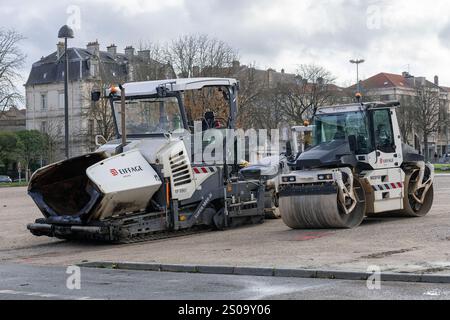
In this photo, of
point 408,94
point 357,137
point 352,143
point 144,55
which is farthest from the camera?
point 408,94

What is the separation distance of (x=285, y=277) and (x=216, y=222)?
7.65 meters

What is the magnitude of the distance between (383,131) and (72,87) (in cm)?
7023

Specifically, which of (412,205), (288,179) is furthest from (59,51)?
(288,179)

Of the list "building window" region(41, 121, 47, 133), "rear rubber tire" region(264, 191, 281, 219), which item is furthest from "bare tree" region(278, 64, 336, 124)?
"rear rubber tire" region(264, 191, 281, 219)

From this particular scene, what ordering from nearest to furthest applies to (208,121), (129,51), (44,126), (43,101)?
(208,121), (129,51), (44,126), (43,101)

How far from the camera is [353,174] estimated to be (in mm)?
18969

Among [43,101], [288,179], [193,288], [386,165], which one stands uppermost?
[43,101]

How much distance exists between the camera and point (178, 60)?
56781 mm

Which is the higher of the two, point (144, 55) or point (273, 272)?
point (144, 55)

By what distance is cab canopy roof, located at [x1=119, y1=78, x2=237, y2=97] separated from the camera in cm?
1941

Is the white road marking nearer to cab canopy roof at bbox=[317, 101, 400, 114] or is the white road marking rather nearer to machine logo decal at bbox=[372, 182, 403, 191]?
machine logo decal at bbox=[372, 182, 403, 191]

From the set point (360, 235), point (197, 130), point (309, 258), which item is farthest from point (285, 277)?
point (197, 130)

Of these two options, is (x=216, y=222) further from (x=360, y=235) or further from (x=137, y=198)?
(x=360, y=235)

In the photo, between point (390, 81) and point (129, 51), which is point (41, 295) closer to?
point (129, 51)
